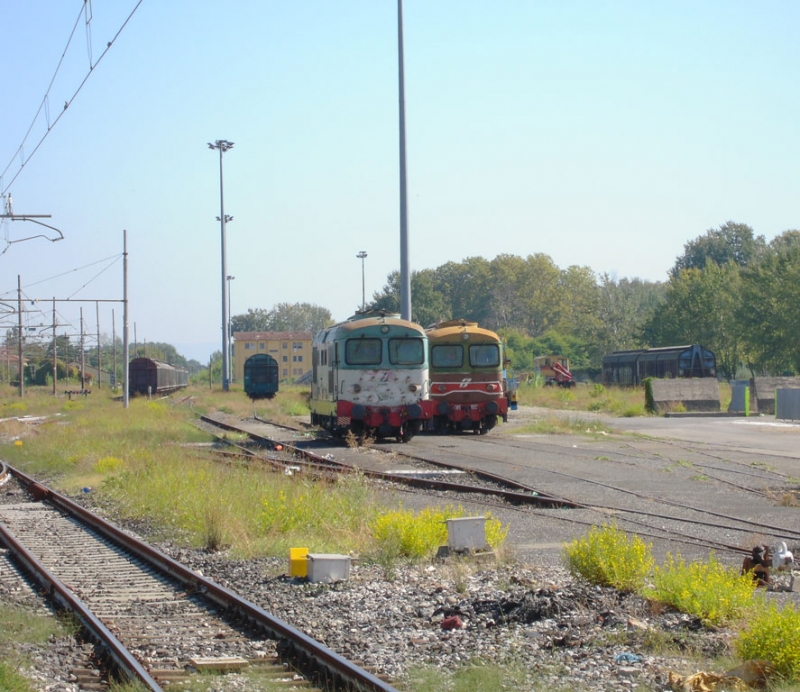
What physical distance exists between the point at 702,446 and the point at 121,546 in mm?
16644

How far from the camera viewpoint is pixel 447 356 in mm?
26953

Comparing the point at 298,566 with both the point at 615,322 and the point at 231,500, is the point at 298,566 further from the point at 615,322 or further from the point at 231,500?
the point at 615,322

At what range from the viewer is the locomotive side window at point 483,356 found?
2692cm

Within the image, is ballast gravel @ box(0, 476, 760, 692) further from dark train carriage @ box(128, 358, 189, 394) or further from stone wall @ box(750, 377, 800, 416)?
dark train carriage @ box(128, 358, 189, 394)

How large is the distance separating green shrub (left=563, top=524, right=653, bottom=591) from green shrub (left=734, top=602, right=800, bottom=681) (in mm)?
1891

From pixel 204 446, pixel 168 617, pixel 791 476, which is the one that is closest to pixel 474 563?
pixel 168 617

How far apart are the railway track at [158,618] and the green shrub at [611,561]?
9.17 feet

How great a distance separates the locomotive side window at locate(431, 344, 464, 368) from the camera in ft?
88.1

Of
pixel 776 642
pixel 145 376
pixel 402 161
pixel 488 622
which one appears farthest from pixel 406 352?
pixel 145 376

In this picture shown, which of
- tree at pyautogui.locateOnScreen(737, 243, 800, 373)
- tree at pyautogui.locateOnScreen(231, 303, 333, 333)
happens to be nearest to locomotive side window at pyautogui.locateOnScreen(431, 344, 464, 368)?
tree at pyautogui.locateOnScreen(737, 243, 800, 373)

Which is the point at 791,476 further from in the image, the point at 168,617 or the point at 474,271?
the point at 474,271

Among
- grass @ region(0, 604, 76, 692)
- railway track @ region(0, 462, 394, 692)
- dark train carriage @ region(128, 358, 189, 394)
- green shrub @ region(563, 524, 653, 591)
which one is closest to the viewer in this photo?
grass @ region(0, 604, 76, 692)

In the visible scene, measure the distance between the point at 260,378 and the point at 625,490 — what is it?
43941 mm

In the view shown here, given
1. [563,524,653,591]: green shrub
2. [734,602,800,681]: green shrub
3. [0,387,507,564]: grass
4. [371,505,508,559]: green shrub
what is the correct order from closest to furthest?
[734,602,800,681]: green shrub < [563,524,653,591]: green shrub < [371,505,508,559]: green shrub < [0,387,507,564]: grass
